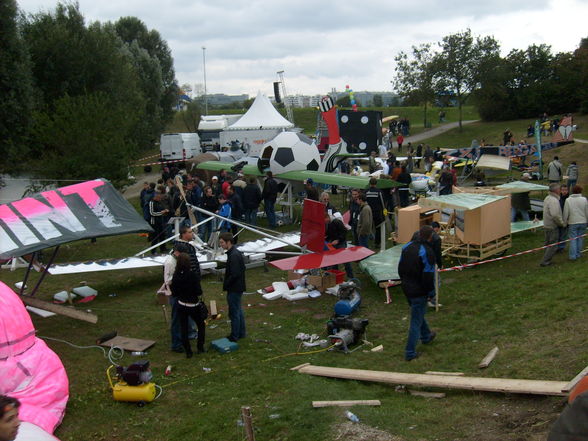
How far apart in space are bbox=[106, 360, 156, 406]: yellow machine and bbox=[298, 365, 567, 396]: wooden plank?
6.35 feet

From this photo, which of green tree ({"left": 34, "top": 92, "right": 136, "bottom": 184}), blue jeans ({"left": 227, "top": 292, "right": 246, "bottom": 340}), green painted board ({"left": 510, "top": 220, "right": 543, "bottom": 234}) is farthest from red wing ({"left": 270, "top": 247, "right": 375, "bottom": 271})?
green tree ({"left": 34, "top": 92, "right": 136, "bottom": 184})

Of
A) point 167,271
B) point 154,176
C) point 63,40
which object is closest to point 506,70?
point 154,176

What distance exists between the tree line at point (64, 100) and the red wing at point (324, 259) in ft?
39.4

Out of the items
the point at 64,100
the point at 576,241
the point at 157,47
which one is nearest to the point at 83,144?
the point at 64,100

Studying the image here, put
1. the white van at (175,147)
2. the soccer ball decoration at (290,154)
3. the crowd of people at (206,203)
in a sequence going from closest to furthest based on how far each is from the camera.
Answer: the crowd of people at (206,203)
the soccer ball decoration at (290,154)
the white van at (175,147)

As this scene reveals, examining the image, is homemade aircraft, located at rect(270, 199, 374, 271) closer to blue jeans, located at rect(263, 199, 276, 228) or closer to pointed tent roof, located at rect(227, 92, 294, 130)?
blue jeans, located at rect(263, 199, 276, 228)

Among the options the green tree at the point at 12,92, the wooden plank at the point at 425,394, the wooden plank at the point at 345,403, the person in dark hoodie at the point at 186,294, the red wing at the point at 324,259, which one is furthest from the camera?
the green tree at the point at 12,92

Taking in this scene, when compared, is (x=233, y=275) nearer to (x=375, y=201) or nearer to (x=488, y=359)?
(x=488, y=359)

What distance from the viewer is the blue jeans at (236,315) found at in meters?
8.55

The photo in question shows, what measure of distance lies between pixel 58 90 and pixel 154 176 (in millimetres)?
6806

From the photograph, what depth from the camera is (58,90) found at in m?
30.2

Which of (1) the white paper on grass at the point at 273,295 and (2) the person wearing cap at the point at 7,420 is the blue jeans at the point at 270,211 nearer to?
(1) the white paper on grass at the point at 273,295

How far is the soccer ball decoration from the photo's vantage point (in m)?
17.9

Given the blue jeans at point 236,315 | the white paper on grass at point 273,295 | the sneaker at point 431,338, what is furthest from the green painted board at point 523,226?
the blue jeans at point 236,315
